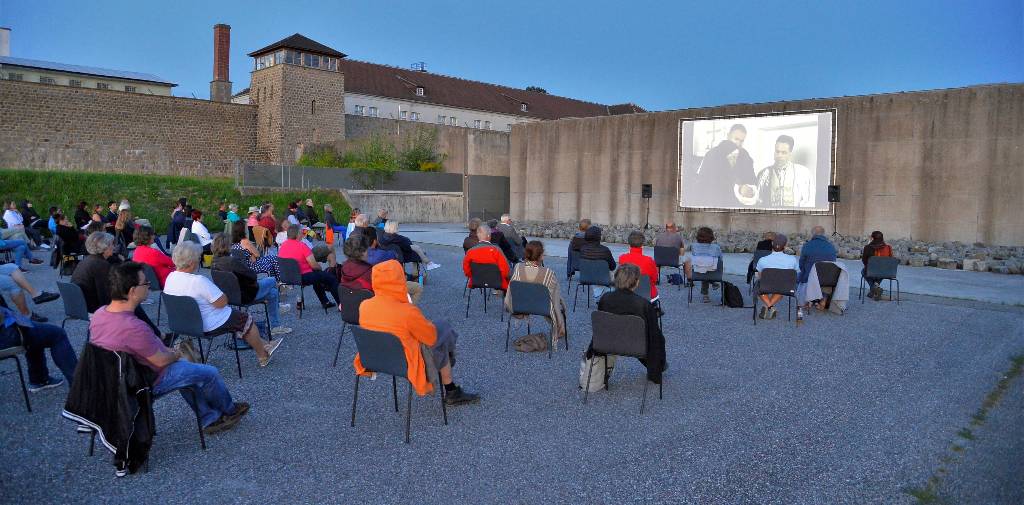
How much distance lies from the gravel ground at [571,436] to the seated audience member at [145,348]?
0.21 m

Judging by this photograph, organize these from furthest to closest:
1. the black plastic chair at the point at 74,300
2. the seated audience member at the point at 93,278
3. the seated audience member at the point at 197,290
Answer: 1. the seated audience member at the point at 93,278
2. the black plastic chair at the point at 74,300
3. the seated audience member at the point at 197,290

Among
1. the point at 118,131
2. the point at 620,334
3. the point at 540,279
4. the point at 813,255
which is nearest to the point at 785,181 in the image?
the point at 813,255

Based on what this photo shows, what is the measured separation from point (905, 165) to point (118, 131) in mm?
30692

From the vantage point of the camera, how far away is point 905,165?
18.0 m

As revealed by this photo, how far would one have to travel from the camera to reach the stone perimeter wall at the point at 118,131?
2836 centimetres

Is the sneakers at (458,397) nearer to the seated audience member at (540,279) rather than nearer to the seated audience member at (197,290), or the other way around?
the seated audience member at (540,279)

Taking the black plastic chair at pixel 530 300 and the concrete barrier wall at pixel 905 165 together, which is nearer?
the black plastic chair at pixel 530 300

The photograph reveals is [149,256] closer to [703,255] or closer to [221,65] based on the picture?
[703,255]

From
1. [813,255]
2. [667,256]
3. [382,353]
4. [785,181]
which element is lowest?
[382,353]

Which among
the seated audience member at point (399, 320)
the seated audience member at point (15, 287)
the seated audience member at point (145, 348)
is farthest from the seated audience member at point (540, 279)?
the seated audience member at point (15, 287)

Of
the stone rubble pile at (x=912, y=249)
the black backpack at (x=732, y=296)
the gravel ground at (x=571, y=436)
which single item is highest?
the stone rubble pile at (x=912, y=249)

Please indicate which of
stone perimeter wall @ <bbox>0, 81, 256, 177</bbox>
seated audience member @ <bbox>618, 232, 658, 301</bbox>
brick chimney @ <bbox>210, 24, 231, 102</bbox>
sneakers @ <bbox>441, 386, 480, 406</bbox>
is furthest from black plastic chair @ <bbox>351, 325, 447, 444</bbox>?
brick chimney @ <bbox>210, 24, 231, 102</bbox>

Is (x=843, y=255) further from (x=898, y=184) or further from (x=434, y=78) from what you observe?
(x=434, y=78)

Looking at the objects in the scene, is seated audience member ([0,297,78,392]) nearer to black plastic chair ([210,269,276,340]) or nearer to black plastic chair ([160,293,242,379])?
black plastic chair ([160,293,242,379])
